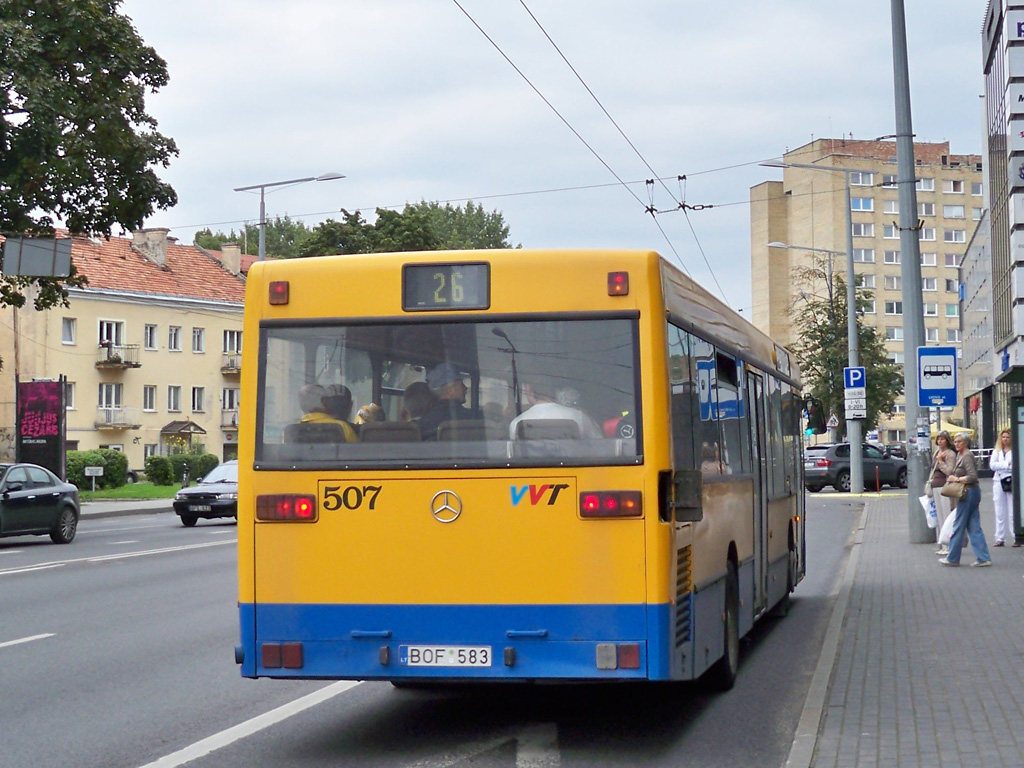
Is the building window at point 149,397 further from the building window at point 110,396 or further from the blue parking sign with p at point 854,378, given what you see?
the blue parking sign with p at point 854,378

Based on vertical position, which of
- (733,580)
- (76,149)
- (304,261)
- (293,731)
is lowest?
(293,731)

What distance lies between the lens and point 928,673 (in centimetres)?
947

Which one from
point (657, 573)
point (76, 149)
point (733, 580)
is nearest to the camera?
point (657, 573)

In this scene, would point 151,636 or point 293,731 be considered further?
point 151,636

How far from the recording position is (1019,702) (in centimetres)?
830

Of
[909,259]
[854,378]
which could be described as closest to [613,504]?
[909,259]

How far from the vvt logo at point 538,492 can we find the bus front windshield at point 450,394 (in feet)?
0.40

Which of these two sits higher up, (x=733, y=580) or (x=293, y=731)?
(x=733, y=580)

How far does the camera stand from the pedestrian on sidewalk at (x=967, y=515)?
17.7 metres

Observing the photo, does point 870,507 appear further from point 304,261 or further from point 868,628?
point 304,261

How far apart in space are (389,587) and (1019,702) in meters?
3.73

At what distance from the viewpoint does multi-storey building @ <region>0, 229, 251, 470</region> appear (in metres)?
69.1

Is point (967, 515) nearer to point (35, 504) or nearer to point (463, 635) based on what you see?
point (463, 635)

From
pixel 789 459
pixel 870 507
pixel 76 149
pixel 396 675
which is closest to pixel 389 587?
pixel 396 675
